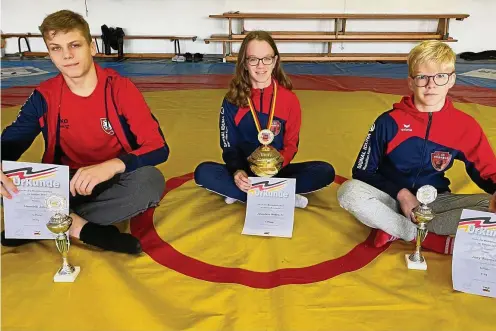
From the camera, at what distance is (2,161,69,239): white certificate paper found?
5.17ft

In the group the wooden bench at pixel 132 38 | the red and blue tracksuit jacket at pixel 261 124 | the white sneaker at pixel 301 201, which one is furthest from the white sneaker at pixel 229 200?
the wooden bench at pixel 132 38

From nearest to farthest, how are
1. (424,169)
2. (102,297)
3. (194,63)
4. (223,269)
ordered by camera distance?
(102,297) < (223,269) < (424,169) < (194,63)

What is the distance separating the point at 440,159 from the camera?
1824 millimetres

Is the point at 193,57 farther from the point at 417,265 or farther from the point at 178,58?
the point at 417,265

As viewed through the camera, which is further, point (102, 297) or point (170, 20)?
point (170, 20)

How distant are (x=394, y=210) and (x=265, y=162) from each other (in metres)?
0.56

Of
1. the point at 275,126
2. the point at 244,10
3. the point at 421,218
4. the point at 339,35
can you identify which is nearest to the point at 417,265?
the point at 421,218

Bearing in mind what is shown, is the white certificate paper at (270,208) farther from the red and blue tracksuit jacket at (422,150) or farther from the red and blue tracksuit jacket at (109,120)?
the red and blue tracksuit jacket at (109,120)

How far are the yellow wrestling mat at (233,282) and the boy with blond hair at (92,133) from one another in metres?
0.13

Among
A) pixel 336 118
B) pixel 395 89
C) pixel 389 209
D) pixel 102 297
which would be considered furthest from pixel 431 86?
pixel 395 89

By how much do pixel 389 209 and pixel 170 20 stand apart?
19.9ft

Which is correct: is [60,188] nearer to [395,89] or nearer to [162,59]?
[395,89]

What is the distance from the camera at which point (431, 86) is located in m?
1.71

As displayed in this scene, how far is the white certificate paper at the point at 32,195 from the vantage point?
5.17ft
